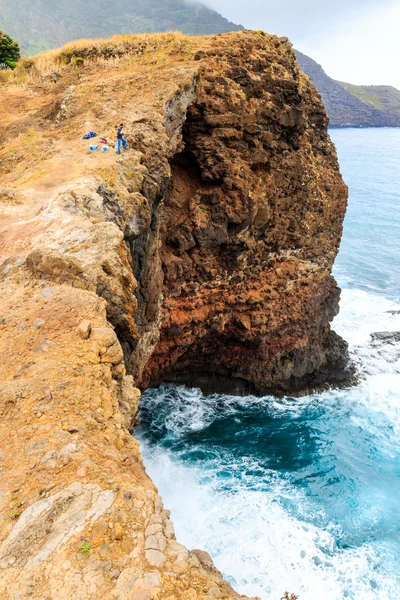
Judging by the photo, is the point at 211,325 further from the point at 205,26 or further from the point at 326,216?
the point at 205,26

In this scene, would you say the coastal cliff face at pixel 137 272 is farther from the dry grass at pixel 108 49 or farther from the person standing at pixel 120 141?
the person standing at pixel 120 141

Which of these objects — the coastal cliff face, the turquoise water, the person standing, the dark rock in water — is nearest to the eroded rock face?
the coastal cliff face

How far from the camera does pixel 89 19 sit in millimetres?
163000

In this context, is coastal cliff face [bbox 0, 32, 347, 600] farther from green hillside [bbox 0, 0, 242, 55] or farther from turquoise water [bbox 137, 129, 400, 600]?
green hillside [bbox 0, 0, 242, 55]

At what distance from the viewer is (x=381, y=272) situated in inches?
2031

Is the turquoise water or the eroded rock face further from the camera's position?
the eroded rock face

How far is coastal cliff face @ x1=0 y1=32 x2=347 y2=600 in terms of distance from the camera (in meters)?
5.82

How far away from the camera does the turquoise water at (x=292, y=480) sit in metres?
18.4


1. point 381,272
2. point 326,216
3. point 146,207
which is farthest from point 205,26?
point 146,207

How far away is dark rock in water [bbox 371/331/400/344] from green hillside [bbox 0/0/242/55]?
12255 cm

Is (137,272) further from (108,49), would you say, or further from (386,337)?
(386,337)

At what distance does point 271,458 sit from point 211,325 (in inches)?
346

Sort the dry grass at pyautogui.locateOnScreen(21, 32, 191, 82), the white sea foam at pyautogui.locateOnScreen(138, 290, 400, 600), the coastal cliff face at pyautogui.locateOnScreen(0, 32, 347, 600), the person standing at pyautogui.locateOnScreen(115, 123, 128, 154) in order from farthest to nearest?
the dry grass at pyautogui.locateOnScreen(21, 32, 191, 82) < the white sea foam at pyautogui.locateOnScreen(138, 290, 400, 600) < the person standing at pyautogui.locateOnScreen(115, 123, 128, 154) < the coastal cliff face at pyautogui.locateOnScreen(0, 32, 347, 600)

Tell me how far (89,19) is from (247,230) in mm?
179140
